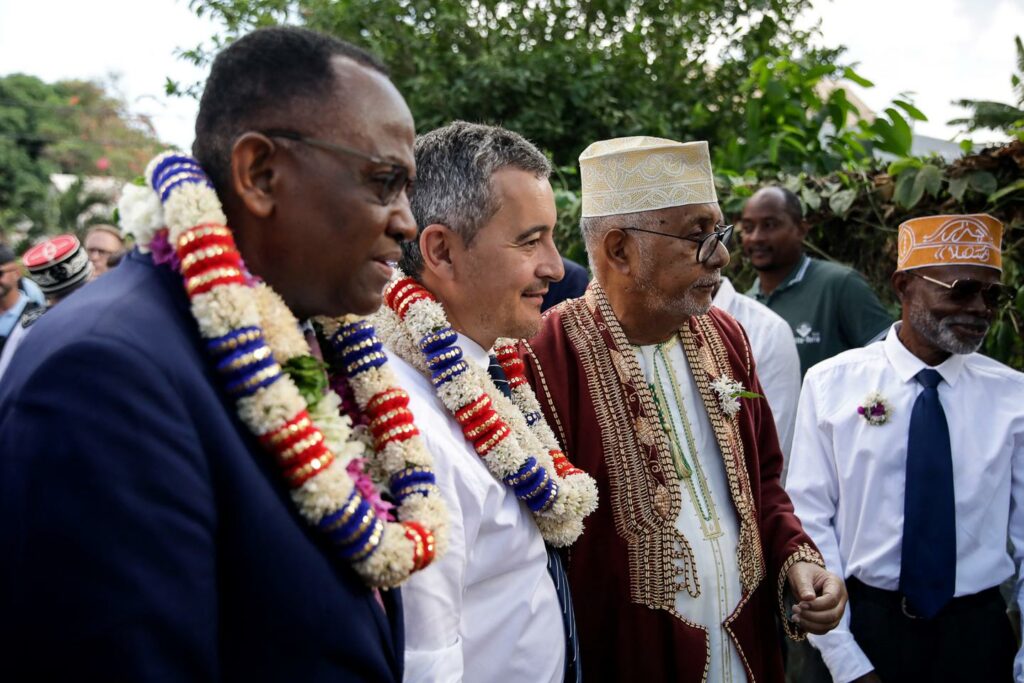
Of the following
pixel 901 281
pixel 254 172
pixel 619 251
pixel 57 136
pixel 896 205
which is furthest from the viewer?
pixel 57 136

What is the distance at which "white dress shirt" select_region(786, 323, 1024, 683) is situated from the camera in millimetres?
3160

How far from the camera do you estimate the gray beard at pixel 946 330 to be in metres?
3.31

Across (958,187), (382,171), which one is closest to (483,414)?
(382,171)

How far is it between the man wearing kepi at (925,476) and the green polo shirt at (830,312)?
134 centimetres

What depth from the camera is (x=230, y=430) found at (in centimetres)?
128

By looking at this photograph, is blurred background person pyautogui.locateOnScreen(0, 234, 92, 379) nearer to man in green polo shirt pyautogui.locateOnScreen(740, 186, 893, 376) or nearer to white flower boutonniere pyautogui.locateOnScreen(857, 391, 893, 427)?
man in green polo shirt pyautogui.locateOnScreen(740, 186, 893, 376)

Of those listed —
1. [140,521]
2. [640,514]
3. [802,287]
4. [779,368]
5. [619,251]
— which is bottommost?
[779,368]

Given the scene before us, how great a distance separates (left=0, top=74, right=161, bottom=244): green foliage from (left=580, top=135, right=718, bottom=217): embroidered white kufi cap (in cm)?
2890

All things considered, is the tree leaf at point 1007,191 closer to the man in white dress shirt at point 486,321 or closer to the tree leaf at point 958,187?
the tree leaf at point 958,187

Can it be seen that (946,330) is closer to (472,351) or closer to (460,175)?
(472,351)

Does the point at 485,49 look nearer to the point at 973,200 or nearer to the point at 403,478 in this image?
the point at 973,200

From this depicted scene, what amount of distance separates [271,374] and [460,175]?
1014 millimetres

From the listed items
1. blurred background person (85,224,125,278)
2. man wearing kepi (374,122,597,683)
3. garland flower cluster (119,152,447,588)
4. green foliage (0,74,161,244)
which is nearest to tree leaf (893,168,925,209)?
man wearing kepi (374,122,597,683)

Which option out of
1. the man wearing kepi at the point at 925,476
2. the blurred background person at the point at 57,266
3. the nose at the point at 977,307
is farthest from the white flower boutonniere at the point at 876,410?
the blurred background person at the point at 57,266
